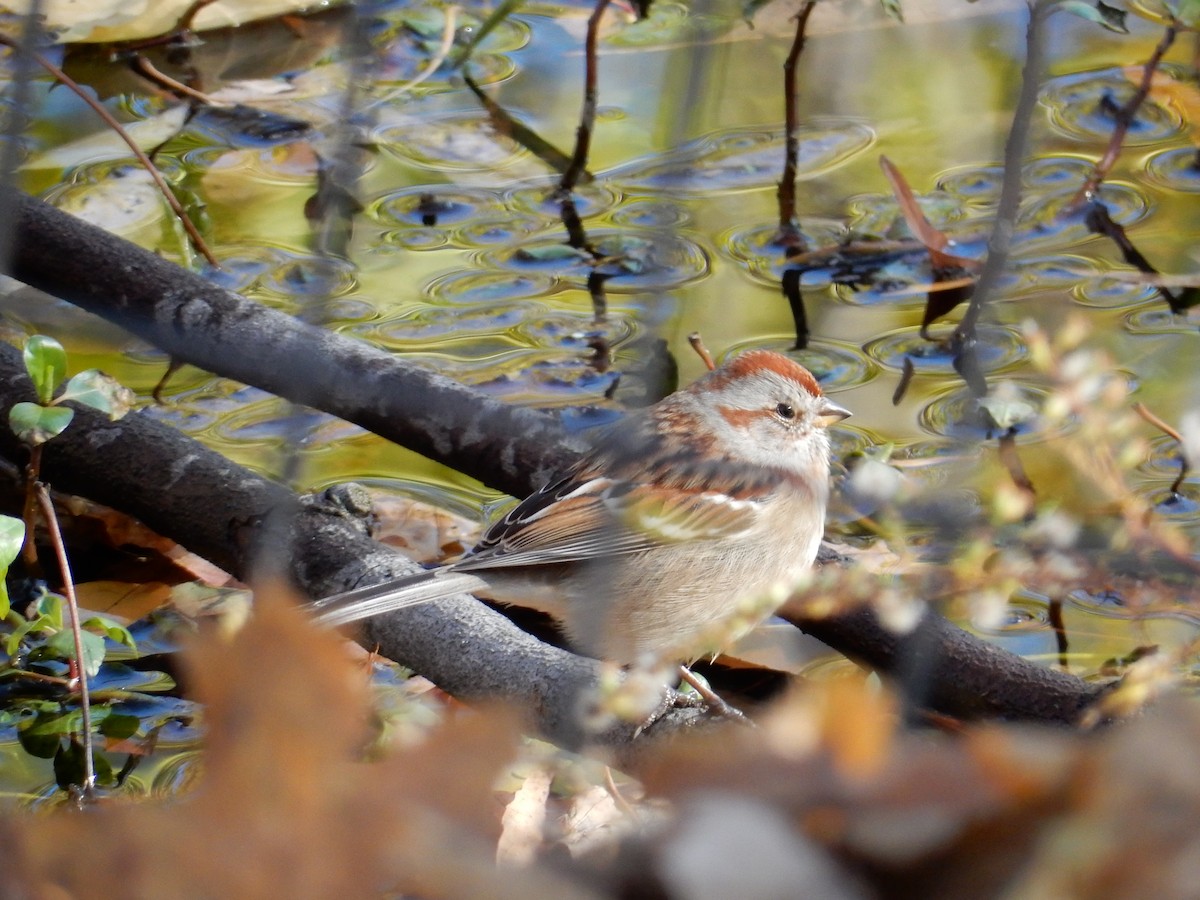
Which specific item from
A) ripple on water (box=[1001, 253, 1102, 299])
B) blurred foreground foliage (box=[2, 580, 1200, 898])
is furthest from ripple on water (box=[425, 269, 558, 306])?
blurred foreground foliage (box=[2, 580, 1200, 898])

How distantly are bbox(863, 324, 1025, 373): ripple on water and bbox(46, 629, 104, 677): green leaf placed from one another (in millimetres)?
2848

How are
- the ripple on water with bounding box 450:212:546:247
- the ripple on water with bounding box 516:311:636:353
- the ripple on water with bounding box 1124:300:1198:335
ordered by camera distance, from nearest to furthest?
the ripple on water with bounding box 1124:300:1198:335, the ripple on water with bounding box 516:311:636:353, the ripple on water with bounding box 450:212:546:247

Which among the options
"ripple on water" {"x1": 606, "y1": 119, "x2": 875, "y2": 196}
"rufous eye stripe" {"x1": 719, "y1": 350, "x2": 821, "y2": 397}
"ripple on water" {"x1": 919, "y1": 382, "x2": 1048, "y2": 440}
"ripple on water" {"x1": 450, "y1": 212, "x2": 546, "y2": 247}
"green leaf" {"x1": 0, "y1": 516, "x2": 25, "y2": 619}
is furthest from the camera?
"ripple on water" {"x1": 606, "y1": 119, "x2": 875, "y2": 196}

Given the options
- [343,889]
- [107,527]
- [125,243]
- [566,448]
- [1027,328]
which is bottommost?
[107,527]

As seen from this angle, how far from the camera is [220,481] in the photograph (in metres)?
3.64

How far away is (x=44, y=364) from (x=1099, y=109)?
4.85 m

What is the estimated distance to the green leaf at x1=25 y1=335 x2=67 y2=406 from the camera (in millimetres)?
3252

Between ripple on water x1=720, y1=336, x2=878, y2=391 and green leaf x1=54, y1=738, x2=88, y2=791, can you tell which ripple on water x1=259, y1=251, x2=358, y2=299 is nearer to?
ripple on water x1=720, y1=336, x2=878, y2=391

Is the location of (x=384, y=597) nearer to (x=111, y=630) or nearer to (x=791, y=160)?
(x=111, y=630)

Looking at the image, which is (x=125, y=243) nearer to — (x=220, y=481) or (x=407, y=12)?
(x=220, y=481)

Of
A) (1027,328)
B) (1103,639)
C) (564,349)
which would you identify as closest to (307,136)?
(564,349)

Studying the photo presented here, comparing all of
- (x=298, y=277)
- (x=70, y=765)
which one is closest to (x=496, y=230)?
(x=298, y=277)

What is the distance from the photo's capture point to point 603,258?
557 centimetres

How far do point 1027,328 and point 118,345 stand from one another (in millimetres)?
3199
